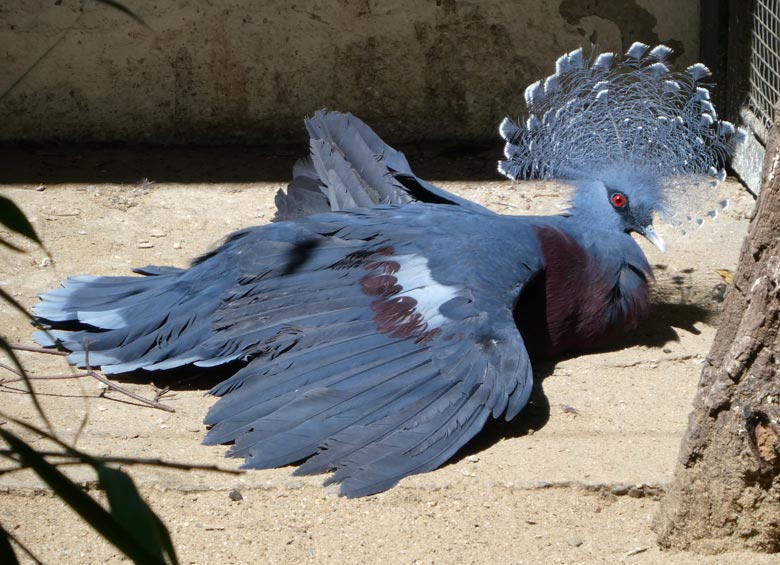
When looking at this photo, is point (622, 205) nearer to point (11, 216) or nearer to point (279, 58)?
point (279, 58)

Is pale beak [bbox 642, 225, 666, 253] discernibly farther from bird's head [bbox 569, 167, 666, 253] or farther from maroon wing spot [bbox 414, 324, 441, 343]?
maroon wing spot [bbox 414, 324, 441, 343]

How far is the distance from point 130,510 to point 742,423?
152cm

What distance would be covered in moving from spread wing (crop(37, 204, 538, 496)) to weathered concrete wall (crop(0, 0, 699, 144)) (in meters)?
2.09

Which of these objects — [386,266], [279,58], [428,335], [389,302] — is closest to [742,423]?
[428,335]

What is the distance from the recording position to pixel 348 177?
13.0ft

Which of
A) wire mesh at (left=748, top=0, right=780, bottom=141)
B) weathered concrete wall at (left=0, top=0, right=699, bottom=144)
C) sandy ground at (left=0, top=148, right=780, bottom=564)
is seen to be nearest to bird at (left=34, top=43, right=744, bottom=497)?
sandy ground at (left=0, top=148, right=780, bottom=564)

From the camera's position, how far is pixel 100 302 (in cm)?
356

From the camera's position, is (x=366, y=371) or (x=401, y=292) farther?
(x=401, y=292)

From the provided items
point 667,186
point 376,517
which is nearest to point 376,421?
point 376,517

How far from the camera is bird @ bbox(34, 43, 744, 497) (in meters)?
2.91

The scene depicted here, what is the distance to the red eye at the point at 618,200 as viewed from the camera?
3.65 metres

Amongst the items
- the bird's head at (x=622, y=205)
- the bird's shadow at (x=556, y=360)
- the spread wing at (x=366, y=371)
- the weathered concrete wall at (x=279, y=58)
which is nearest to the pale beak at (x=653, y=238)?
the bird's head at (x=622, y=205)

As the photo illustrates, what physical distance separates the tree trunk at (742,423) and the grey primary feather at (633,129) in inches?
62.1

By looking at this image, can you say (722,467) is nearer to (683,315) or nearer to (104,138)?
(683,315)
